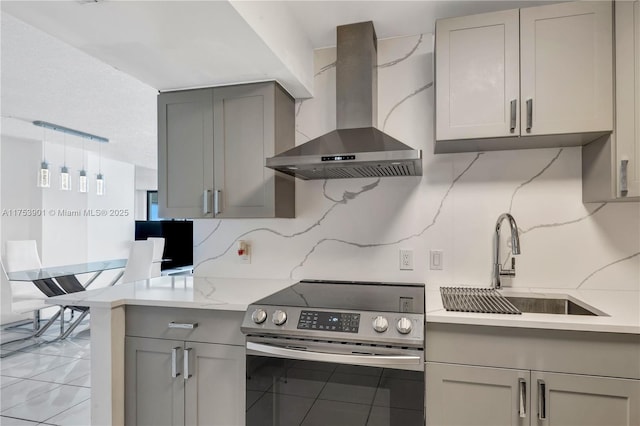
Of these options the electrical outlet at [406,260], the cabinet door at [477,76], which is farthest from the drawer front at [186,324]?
the cabinet door at [477,76]

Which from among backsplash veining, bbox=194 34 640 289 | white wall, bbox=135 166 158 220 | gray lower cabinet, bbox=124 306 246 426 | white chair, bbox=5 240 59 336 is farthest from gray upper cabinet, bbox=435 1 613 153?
white wall, bbox=135 166 158 220

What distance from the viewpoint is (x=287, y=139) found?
2.16m

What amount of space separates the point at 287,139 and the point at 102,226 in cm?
545

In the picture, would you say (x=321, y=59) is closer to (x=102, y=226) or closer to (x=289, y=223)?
(x=289, y=223)

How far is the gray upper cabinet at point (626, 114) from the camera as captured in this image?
1.50 meters

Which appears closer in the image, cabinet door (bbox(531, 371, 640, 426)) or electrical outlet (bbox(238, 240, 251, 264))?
cabinet door (bbox(531, 371, 640, 426))

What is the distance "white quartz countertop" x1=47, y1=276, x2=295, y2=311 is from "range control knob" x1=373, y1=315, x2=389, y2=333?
1.84 ft

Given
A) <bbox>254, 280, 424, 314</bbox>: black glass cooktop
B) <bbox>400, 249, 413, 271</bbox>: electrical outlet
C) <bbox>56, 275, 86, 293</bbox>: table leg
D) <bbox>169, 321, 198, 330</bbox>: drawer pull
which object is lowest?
<bbox>56, 275, 86, 293</bbox>: table leg

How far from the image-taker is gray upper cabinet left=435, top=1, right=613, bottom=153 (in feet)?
5.18

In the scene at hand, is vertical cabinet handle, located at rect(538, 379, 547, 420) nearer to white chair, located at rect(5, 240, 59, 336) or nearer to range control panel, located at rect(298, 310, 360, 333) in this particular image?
range control panel, located at rect(298, 310, 360, 333)

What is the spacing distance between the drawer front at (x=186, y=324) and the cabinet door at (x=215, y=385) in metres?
0.04

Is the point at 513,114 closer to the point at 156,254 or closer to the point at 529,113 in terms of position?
the point at 529,113

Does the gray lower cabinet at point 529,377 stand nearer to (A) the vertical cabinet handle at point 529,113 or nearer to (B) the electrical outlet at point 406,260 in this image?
(B) the electrical outlet at point 406,260

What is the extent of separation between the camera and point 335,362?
1.42m
